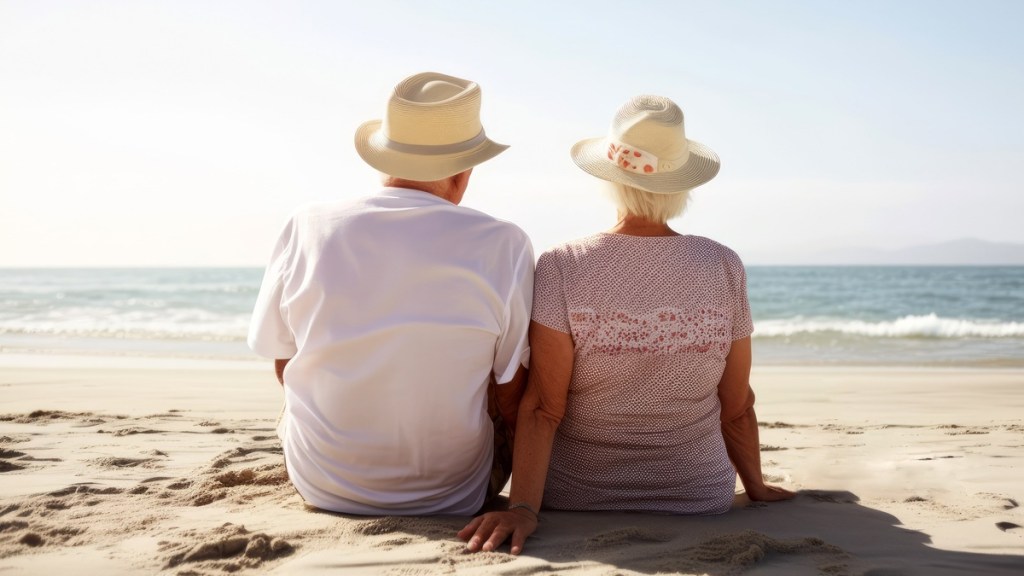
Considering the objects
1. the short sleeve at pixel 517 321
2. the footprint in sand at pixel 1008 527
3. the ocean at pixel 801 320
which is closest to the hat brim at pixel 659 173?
the short sleeve at pixel 517 321

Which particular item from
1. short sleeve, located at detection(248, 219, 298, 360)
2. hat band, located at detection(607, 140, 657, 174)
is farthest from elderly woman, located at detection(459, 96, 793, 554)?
short sleeve, located at detection(248, 219, 298, 360)

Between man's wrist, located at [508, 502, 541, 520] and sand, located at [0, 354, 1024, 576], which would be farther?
man's wrist, located at [508, 502, 541, 520]

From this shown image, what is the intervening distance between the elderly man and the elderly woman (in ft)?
0.50

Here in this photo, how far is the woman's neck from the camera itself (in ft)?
9.57

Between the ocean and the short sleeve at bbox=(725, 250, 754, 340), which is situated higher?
the short sleeve at bbox=(725, 250, 754, 340)

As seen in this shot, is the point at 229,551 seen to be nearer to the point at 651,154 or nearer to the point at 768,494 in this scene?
the point at 651,154

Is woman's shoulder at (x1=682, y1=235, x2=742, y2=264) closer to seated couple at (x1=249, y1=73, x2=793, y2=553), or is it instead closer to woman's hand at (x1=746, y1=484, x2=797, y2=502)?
seated couple at (x1=249, y1=73, x2=793, y2=553)

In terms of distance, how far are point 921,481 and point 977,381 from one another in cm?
487

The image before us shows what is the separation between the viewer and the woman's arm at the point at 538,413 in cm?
279

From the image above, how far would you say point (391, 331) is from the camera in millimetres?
2582

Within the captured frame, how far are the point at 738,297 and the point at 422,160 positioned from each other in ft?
3.75

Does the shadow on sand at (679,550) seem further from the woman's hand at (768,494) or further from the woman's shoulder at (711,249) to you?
the woman's shoulder at (711,249)

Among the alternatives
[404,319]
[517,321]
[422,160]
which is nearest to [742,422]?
[517,321]

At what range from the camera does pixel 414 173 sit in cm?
275
